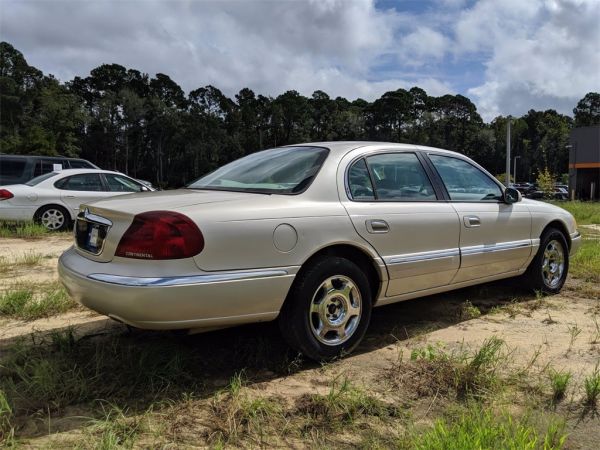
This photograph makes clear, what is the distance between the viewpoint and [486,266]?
14.8 ft

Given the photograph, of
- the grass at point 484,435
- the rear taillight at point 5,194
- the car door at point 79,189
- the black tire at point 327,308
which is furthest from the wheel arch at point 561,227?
the rear taillight at point 5,194

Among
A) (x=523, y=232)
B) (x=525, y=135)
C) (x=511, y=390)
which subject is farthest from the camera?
(x=525, y=135)

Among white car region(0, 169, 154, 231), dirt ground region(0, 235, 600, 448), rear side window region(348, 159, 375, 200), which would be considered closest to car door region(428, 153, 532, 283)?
dirt ground region(0, 235, 600, 448)

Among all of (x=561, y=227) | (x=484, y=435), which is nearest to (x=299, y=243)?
(x=484, y=435)

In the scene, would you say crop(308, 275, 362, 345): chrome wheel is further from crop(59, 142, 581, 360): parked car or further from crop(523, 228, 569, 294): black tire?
crop(523, 228, 569, 294): black tire

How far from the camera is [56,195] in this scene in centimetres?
986

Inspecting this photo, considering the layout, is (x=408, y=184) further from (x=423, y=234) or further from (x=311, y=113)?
(x=311, y=113)

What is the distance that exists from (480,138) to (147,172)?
51.1 m

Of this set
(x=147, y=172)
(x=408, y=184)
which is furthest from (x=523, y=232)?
(x=147, y=172)

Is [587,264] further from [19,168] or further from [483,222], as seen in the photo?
[19,168]

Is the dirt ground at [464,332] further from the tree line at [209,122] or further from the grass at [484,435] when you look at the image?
the tree line at [209,122]

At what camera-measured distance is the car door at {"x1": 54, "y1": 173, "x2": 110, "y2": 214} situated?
32.6 ft

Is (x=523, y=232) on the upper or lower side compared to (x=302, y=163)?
lower

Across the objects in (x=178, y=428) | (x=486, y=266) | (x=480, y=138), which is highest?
(x=480, y=138)
